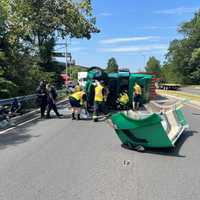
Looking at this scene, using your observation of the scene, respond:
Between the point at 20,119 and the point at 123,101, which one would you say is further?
the point at 123,101

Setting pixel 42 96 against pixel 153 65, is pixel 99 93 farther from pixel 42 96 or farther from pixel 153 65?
pixel 153 65

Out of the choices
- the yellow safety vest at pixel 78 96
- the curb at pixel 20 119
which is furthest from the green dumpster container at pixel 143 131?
the yellow safety vest at pixel 78 96

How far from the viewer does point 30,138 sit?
482 inches

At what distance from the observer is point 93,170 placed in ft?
25.5

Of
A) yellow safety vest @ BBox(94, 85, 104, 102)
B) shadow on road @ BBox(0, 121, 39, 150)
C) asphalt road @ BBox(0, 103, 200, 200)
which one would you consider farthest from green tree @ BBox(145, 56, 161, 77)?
asphalt road @ BBox(0, 103, 200, 200)

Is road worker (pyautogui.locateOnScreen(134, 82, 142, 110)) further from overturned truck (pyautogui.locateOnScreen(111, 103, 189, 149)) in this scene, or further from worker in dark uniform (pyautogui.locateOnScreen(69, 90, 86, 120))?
overturned truck (pyautogui.locateOnScreen(111, 103, 189, 149))

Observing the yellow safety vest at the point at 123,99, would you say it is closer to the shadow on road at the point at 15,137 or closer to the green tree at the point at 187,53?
the shadow on road at the point at 15,137

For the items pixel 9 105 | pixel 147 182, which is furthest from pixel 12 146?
pixel 9 105

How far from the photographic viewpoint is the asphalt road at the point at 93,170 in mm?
6301

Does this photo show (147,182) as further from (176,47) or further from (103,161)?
(176,47)

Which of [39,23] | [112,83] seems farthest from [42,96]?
[39,23]

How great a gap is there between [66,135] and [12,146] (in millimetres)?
2297

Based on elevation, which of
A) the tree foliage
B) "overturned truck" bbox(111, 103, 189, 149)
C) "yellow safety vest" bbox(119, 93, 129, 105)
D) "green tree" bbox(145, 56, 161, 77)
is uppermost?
the tree foliage

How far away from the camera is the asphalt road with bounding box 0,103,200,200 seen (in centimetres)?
630
